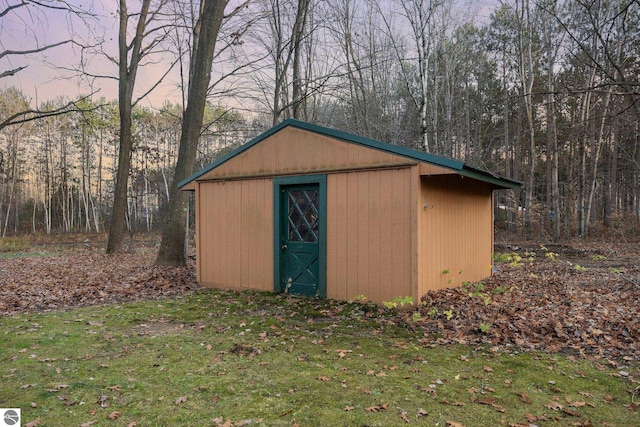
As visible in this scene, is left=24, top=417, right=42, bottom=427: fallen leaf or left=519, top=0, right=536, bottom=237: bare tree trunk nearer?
left=24, top=417, right=42, bottom=427: fallen leaf

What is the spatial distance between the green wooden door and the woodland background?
4142 millimetres

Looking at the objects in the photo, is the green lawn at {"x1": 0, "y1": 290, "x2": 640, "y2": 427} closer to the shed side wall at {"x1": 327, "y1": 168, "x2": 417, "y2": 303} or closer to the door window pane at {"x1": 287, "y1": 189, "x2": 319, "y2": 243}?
the shed side wall at {"x1": 327, "y1": 168, "x2": 417, "y2": 303}

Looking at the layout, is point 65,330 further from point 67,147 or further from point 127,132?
point 67,147

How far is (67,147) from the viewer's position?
28062mm

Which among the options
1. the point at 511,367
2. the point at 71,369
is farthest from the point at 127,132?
the point at 511,367

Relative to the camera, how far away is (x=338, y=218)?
6957 millimetres

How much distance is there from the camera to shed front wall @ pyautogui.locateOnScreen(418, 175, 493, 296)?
6414mm

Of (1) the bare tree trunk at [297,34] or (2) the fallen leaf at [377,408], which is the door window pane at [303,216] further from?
(1) the bare tree trunk at [297,34]

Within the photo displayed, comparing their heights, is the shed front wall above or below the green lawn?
above

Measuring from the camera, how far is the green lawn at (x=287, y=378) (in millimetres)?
3078

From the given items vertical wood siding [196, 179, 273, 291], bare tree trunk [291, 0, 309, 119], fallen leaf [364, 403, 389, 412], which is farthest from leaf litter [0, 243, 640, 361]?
bare tree trunk [291, 0, 309, 119]

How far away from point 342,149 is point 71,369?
4.81m

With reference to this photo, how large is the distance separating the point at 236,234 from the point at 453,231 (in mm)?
4307

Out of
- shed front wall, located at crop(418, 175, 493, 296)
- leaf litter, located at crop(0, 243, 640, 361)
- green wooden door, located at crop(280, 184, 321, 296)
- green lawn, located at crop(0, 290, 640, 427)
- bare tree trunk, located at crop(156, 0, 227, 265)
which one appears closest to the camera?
green lawn, located at crop(0, 290, 640, 427)
